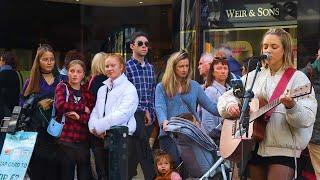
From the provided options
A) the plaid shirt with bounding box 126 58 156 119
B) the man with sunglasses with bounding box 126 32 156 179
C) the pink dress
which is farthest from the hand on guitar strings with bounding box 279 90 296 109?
the plaid shirt with bounding box 126 58 156 119

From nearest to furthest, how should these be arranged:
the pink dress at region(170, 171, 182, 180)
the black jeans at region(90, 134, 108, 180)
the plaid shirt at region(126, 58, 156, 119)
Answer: the pink dress at region(170, 171, 182, 180) < the black jeans at region(90, 134, 108, 180) < the plaid shirt at region(126, 58, 156, 119)

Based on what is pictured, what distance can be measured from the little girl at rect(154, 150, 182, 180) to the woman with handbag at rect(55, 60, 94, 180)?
888mm

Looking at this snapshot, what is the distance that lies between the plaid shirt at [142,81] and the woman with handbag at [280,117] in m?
2.76

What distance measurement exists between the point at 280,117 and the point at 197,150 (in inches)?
64.4

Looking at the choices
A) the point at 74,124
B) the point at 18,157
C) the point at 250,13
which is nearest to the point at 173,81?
the point at 74,124

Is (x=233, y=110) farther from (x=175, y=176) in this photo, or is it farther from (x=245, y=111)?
(x=175, y=176)

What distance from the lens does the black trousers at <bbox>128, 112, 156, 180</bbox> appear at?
7.07 meters

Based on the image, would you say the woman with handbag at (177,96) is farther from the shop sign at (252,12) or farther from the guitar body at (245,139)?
the shop sign at (252,12)

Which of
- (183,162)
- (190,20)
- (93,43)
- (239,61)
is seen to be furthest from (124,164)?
(93,43)

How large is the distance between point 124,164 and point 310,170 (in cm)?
234

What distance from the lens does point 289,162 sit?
481 cm

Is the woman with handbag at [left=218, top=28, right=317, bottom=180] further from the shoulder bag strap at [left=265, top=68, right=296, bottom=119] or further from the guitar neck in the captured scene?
the guitar neck

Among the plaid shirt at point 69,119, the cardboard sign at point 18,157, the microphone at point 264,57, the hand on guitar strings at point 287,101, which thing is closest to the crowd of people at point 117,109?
the plaid shirt at point 69,119

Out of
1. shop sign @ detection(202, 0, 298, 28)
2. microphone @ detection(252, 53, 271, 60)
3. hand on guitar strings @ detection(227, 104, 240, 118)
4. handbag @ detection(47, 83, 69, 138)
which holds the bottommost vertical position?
handbag @ detection(47, 83, 69, 138)
